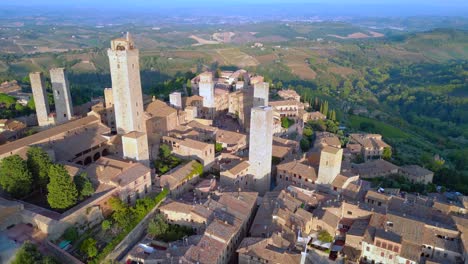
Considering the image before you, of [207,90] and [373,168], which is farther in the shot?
[207,90]

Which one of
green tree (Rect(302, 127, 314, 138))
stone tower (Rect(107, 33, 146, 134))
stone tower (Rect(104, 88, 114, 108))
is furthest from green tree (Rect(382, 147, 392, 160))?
stone tower (Rect(104, 88, 114, 108))

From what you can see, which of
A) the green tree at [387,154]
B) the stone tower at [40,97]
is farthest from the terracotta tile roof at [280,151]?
the stone tower at [40,97]

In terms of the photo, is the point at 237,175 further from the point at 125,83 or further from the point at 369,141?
the point at 369,141

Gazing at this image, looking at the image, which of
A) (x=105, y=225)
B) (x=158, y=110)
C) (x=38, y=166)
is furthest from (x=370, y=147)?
(x=38, y=166)

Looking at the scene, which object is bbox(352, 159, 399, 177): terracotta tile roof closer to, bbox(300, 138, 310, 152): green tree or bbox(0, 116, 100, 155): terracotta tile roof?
bbox(300, 138, 310, 152): green tree

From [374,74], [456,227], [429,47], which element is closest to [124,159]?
[456,227]
